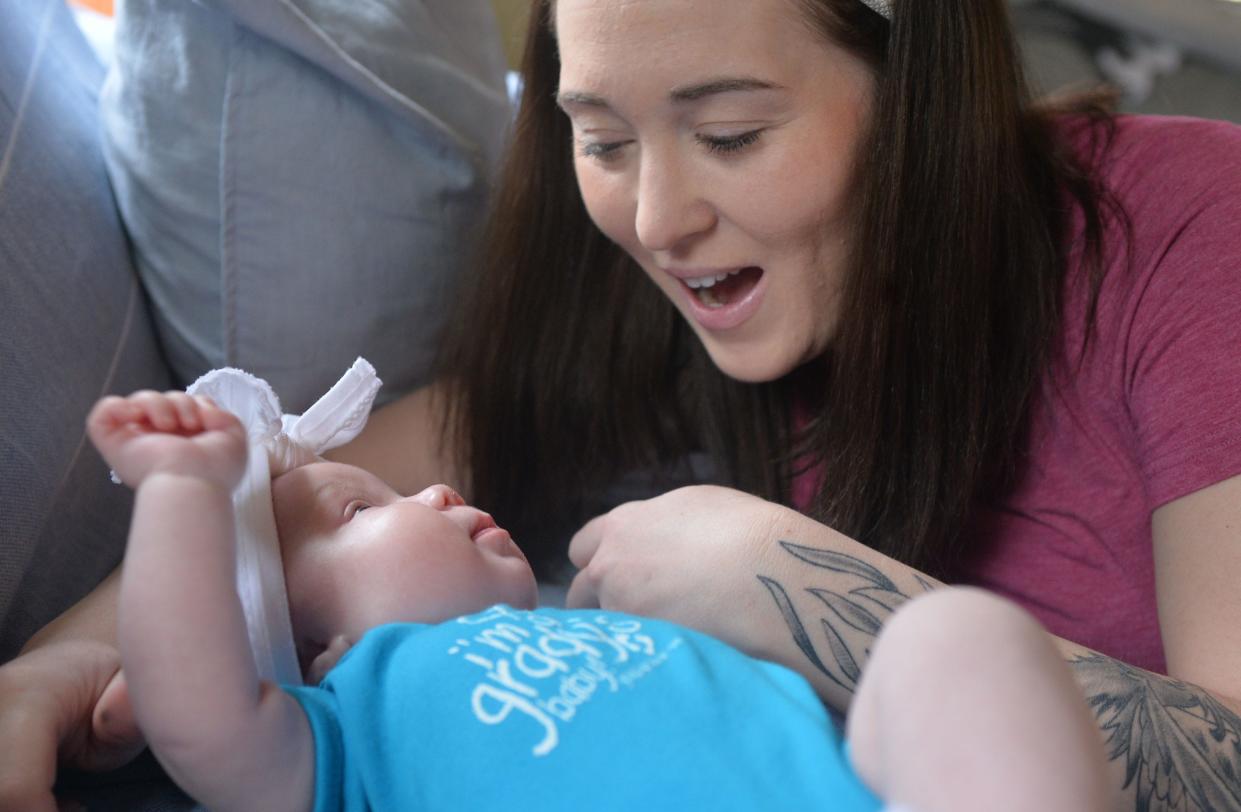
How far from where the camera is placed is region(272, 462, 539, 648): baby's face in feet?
3.21

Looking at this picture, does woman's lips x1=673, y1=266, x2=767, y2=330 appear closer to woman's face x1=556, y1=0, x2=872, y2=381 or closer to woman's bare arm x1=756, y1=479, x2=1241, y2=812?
woman's face x1=556, y1=0, x2=872, y2=381

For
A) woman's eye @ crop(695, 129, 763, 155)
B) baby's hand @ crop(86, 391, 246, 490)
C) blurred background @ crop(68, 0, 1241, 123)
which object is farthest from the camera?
blurred background @ crop(68, 0, 1241, 123)

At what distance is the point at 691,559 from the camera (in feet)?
3.46

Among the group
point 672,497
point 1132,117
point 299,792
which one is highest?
point 1132,117

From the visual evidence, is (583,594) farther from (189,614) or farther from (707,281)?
(189,614)

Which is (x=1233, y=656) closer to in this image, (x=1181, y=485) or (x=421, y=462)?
(x=1181, y=485)

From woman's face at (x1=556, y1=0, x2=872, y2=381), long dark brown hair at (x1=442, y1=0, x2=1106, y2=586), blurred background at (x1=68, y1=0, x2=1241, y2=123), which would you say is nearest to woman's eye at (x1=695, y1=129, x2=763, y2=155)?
woman's face at (x1=556, y1=0, x2=872, y2=381)

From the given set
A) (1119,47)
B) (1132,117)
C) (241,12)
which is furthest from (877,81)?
(1119,47)

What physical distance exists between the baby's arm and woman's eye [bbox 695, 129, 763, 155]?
1.82 ft

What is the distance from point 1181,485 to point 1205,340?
0.13 m

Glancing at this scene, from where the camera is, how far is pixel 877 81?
1194mm

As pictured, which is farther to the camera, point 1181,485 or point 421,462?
point 421,462

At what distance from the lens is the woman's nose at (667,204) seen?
1168 millimetres

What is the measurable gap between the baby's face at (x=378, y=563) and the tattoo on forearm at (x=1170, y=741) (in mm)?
487
